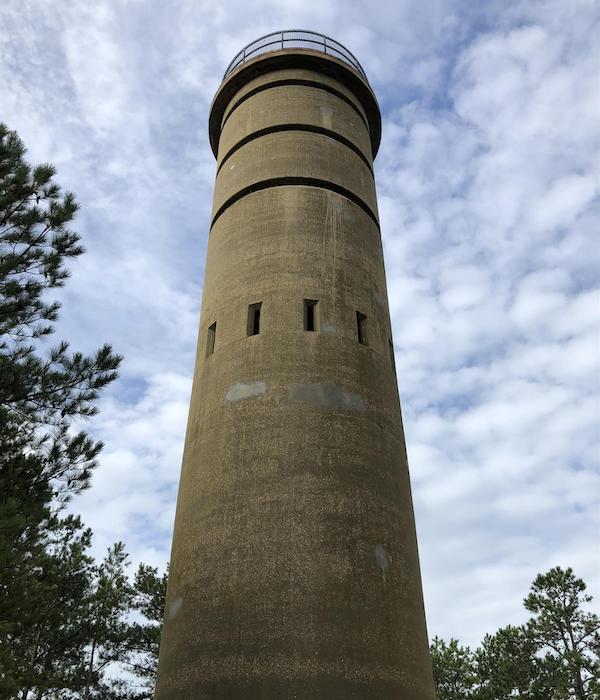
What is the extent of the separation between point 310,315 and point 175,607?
16.4 feet

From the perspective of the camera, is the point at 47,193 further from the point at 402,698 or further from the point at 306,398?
the point at 402,698

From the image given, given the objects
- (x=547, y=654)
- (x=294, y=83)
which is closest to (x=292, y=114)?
(x=294, y=83)

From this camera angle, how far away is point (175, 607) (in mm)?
8797

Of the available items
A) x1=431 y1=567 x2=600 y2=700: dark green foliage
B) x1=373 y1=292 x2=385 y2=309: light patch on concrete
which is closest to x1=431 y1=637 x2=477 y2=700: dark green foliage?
x1=431 y1=567 x2=600 y2=700: dark green foliage

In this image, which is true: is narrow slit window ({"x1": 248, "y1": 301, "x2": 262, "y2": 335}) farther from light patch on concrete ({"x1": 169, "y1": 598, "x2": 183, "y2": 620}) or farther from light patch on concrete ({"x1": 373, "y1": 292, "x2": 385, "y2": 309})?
light patch on concrete ({"x1": 169, "y1": 598, "x2": 183, "y2": 620})

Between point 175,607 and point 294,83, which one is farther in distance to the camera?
point 294,83

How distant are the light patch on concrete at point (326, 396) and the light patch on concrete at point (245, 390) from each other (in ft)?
1.49

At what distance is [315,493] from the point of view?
28.5 feet

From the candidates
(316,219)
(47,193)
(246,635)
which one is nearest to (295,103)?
(316,219)

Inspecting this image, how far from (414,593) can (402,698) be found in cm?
151

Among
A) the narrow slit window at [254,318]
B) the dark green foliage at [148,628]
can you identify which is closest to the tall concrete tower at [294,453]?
the narrow slit window at [254,318]

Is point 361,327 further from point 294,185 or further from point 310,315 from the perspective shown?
point 294,185

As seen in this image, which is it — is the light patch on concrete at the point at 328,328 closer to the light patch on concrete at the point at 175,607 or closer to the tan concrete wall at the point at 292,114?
the light patch on concrete at the point at 175,607

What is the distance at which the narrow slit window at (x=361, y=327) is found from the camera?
35.8 ft
